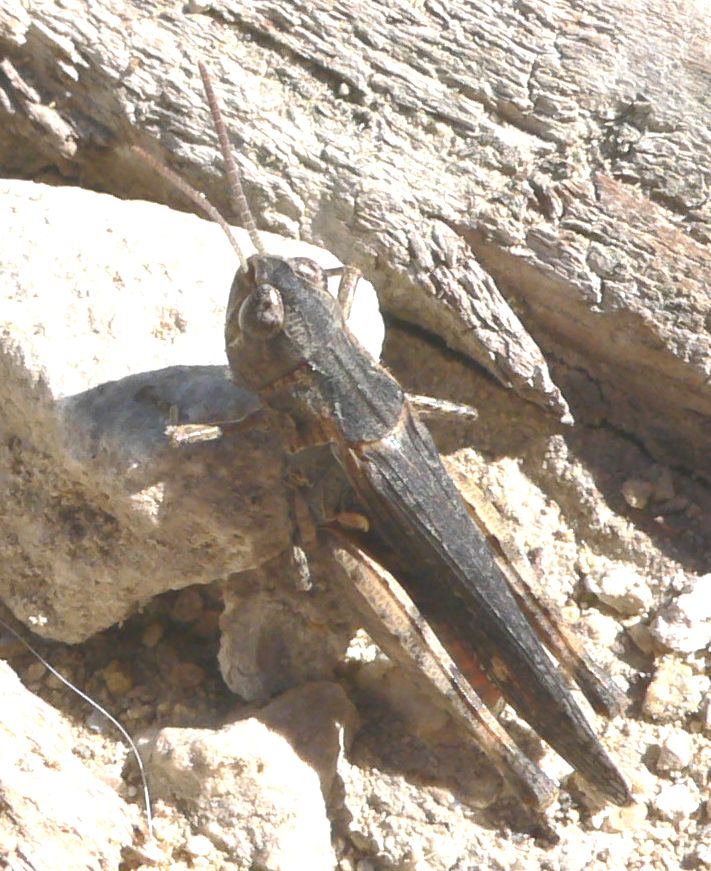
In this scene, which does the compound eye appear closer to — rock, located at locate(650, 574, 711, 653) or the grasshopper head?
the grasshopper head

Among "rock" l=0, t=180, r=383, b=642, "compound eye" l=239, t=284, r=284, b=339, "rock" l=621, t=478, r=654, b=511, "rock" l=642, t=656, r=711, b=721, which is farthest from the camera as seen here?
"rock" l=621, t=478, r=654, b=511

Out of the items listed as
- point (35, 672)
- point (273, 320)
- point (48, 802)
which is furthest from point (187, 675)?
point (273, 320)

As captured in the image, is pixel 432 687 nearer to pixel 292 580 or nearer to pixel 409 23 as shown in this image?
pixel 292 580

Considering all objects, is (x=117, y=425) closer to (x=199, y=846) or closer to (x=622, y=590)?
(x=199, y=846)

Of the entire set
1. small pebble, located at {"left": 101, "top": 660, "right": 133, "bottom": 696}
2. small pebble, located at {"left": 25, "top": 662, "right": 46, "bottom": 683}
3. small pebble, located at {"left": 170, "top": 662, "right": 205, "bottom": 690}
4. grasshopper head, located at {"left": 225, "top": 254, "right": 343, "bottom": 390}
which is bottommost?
small pebble, located at {"left": 25, "top": 662, "right": 46, "bottom": 683}

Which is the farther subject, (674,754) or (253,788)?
(674,754)

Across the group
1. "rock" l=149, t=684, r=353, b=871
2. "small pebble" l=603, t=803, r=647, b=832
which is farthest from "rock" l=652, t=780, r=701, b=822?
"rock" l=149, t=684, r=353, b=871

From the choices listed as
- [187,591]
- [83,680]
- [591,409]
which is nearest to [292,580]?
[187,591]
